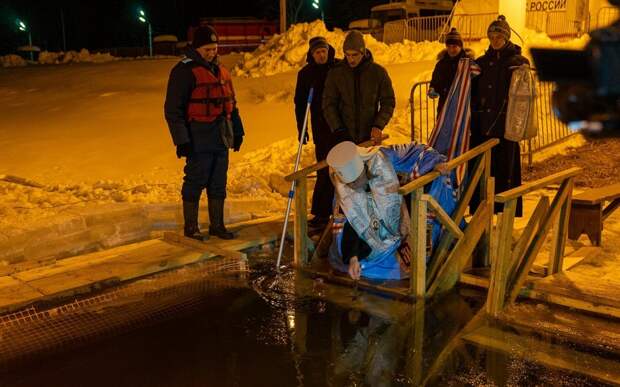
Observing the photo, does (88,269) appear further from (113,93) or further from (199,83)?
(113,93)

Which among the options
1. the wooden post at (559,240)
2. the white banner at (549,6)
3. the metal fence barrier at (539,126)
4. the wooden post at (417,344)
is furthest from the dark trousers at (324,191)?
the white banner at (549,6)

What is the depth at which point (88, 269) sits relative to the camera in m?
5.89

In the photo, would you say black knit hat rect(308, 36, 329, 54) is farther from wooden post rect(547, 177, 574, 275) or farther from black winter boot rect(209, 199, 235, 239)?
wooden post rect(547, 177, 574, 275)

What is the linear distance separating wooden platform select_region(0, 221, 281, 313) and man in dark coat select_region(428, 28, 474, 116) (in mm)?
2300

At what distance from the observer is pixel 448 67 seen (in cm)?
720

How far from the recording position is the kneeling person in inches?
202

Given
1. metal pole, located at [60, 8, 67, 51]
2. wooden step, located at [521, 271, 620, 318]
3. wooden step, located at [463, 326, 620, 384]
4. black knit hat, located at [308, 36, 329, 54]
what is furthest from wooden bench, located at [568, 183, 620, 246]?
metal pole, located at [60, 8, 67, 51]

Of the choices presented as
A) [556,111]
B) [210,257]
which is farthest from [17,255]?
[556,111]

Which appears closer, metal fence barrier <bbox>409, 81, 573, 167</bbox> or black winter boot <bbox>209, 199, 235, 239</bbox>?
black winter boot <bbox>209, 199, 235, 239</bbox>

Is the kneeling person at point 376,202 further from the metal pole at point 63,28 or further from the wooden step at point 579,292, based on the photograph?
the metal pole at point 63,28

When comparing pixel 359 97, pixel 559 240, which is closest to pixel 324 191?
pixel 359 97

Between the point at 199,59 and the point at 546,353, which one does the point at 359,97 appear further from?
the point at 546,353

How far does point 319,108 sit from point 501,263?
307cm

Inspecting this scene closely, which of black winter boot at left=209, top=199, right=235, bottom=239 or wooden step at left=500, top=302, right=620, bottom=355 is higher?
black winter boot at left=209, top=199, right=235, bottom=239
